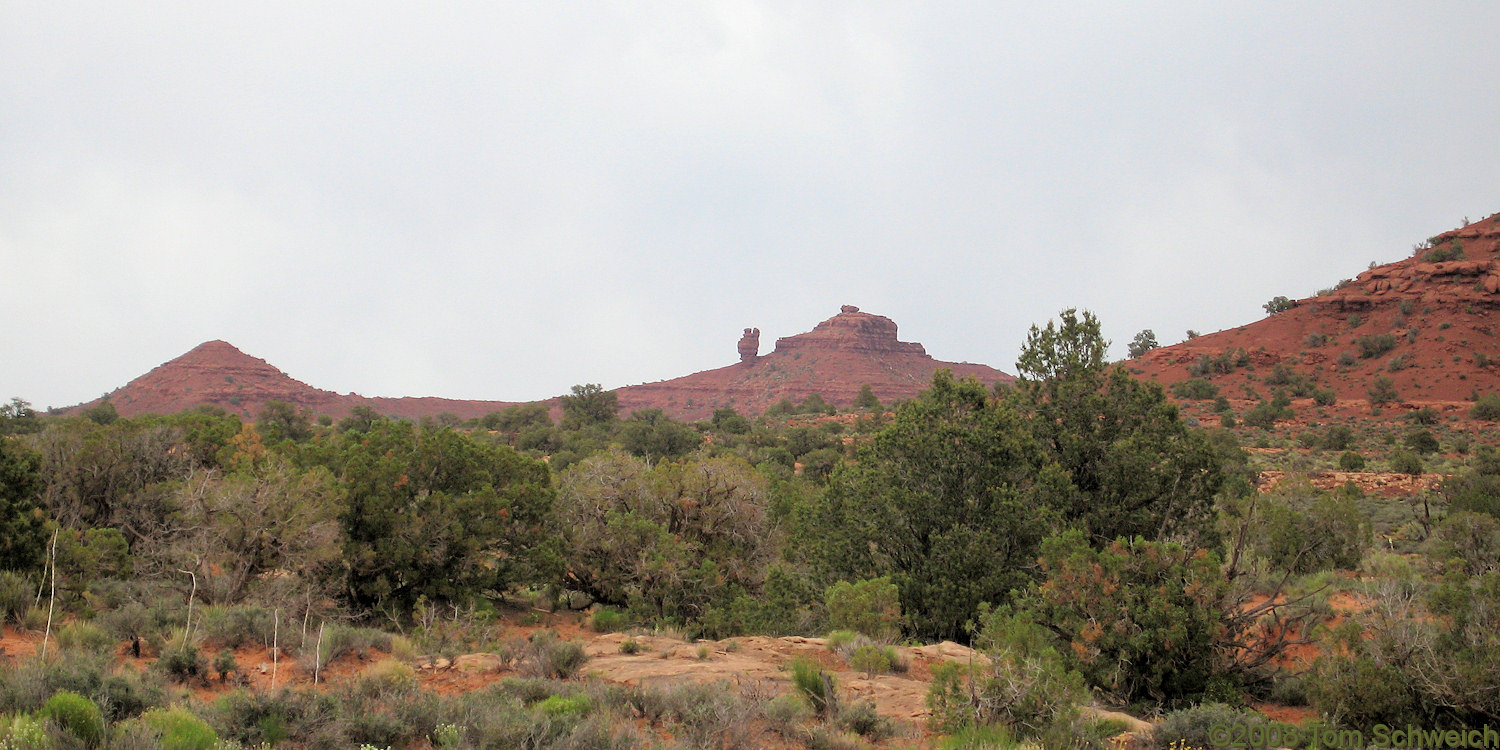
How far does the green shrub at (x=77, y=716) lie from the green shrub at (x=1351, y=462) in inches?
1788

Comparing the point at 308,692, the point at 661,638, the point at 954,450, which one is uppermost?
the point at 954,450

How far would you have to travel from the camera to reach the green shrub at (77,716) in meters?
6.12

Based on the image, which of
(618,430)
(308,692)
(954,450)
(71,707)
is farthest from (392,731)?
(618,430)

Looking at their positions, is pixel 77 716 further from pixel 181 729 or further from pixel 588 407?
pixel 588 407

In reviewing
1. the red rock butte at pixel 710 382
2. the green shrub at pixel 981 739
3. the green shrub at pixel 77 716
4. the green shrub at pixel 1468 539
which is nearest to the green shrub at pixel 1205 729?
the green shrub at pixel 981 739

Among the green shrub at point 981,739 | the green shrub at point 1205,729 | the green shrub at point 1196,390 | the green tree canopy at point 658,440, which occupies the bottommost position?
the green shrub at point 1205,729

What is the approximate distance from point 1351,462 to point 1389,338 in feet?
106

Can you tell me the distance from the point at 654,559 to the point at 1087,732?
34.9 feet

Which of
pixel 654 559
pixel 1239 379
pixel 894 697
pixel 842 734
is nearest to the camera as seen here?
pixel 842 734

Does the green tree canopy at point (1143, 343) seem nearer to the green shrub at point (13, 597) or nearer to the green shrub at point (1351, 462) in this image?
the green shrub at point (1351, 462)

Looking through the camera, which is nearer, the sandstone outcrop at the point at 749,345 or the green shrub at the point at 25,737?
the green shrub at the point at 25,737

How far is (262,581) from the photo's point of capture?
49.5ft

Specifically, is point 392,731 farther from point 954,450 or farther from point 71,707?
point 954,450

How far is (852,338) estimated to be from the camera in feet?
474
